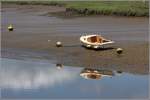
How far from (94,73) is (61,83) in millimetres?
2789

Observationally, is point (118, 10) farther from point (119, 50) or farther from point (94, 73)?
point (94, 73)

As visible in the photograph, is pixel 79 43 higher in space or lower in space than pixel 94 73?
higher


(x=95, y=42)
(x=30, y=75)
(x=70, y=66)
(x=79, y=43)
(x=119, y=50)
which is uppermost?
(x=95, y=42)

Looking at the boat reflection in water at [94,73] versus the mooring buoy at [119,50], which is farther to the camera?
the mooring buoy at [119,50]

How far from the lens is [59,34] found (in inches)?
1613

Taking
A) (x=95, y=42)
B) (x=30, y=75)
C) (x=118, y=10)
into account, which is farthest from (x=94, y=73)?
(x=118, y=10)

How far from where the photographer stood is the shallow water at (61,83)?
2133 cm

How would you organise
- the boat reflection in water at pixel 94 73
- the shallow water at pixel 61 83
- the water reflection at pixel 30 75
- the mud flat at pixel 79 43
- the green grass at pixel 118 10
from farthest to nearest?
1. the green grass at pixel 118 10
2. the mud flat at pixel 79 43
3. the boat reflection in water at pixel 94 73
4. the water reflection at pixel 30 75
5. the shallow water at pixel 61 83

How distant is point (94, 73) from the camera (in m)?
26.3

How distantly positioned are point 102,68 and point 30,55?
6260 mm

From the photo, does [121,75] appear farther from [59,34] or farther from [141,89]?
[59,34]

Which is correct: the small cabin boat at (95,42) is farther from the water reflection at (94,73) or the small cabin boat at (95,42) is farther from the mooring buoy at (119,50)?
the water reflection at (94,73)

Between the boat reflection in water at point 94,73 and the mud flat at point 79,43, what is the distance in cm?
75

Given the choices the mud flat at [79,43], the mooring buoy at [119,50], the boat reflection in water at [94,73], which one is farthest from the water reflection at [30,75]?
the mooring buoy at [119,50]
